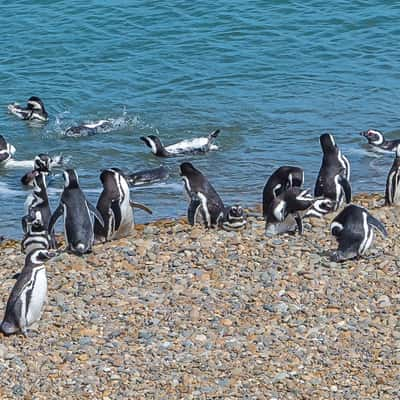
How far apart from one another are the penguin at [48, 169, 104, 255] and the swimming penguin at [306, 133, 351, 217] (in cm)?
231

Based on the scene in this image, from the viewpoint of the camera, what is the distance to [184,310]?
915 centimetres

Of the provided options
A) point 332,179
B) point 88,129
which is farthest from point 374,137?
point 88,129

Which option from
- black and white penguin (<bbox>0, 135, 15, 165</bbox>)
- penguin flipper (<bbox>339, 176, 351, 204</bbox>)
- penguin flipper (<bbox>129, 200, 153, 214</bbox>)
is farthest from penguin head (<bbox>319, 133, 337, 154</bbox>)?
black and white penguin (<bbox>0, 135, 15, 165</bbox>)

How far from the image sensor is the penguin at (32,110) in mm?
17234

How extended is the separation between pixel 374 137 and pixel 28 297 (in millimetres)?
7497

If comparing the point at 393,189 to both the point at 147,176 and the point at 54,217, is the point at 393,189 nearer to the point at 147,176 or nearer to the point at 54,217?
the point at 147,176

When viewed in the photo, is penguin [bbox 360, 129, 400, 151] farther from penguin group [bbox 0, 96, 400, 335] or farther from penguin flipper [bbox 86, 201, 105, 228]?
penguin flipper [bbox 86, 201, 105, 228]

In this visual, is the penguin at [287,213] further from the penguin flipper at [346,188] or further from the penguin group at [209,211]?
the penguin flipper at [346,188]

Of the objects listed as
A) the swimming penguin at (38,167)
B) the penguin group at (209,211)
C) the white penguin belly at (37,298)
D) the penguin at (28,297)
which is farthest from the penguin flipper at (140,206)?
the white penguin belly at (37,298)

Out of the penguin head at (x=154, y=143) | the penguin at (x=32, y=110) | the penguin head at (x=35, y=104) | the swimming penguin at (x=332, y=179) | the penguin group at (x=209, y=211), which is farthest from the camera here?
the penguin head at (x=35, y=104)

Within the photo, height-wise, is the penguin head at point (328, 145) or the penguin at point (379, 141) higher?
the penguin head at point (328, 145)

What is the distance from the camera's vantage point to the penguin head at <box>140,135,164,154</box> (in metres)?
15.7

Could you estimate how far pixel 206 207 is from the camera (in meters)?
12.0

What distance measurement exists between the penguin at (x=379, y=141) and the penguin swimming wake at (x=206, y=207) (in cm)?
371
